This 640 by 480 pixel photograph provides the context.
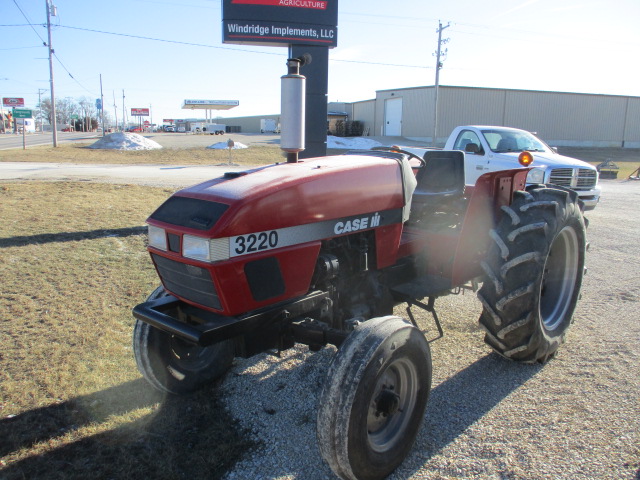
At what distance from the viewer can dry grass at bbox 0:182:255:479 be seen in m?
2.49

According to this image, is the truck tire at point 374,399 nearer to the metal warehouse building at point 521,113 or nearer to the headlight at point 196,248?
the headlight at point 196,248

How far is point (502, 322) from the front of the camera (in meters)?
3.03

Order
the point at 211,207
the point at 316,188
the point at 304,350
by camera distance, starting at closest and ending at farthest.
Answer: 1. the point at 211,207
2. the point at 316,188
3. the point at 304,350

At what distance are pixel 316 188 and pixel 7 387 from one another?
7.85ft

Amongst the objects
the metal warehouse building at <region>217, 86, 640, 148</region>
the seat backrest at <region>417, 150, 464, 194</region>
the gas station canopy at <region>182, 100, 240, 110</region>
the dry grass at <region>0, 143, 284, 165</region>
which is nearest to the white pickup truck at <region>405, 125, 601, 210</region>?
the seat backrest at <region>417, 150, 464, 194</region>

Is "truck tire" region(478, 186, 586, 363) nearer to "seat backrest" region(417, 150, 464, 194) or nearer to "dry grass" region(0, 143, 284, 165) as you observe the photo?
"seat backrest" region(417, 150, 464, 194)

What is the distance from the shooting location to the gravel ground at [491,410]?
2.44 metres

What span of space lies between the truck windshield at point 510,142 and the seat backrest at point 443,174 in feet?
19.8

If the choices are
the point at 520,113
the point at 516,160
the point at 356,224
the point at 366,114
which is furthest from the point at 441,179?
the point at 366,114

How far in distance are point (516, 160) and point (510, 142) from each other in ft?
2.62

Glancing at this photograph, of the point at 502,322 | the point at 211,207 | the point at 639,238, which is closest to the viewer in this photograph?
the point at 211,207

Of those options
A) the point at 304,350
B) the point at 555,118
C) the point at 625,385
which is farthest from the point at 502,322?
the point at 555,118

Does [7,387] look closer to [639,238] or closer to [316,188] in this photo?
[316,188]

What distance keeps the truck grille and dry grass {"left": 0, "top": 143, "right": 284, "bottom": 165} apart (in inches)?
625
